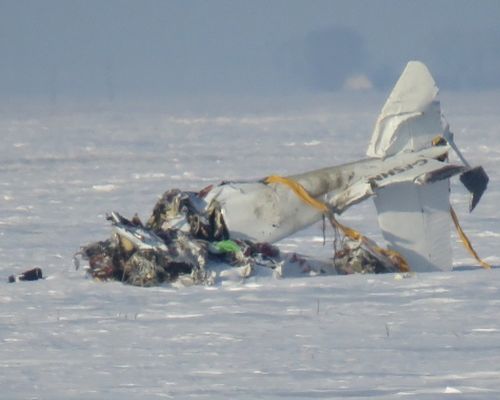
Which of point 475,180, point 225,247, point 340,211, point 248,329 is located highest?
point 475,180

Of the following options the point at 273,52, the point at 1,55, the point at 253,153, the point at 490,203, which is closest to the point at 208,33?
the point at 273,52

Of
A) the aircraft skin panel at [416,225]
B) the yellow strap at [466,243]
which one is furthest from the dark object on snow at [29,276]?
the yellow strap at [466,243]

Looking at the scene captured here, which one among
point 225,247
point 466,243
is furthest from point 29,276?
point 466,243

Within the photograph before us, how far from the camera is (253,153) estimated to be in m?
24.0

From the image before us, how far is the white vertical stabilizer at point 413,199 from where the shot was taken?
9.44 m

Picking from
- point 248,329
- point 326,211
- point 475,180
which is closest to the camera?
point 248,329

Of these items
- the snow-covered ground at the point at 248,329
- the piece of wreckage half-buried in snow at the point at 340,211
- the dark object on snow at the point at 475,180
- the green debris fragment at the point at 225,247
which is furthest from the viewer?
the dark object on snow at the point at 475,180

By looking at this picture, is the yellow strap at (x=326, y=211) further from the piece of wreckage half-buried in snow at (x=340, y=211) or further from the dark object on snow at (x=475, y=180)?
the dark object on snow at (x=475, y=180)

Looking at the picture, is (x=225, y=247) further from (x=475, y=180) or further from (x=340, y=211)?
(x=475, y=180)

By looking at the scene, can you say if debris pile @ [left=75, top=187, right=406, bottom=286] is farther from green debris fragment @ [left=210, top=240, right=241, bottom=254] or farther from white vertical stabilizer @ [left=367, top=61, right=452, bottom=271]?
white vertical stabilizer @ [left=367, top=61, right=452, bottom=271]

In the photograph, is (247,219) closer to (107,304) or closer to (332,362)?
(107,304)

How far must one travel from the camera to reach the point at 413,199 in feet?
31.1

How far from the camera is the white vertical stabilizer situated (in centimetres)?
944

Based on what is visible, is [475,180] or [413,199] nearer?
[413,199]
